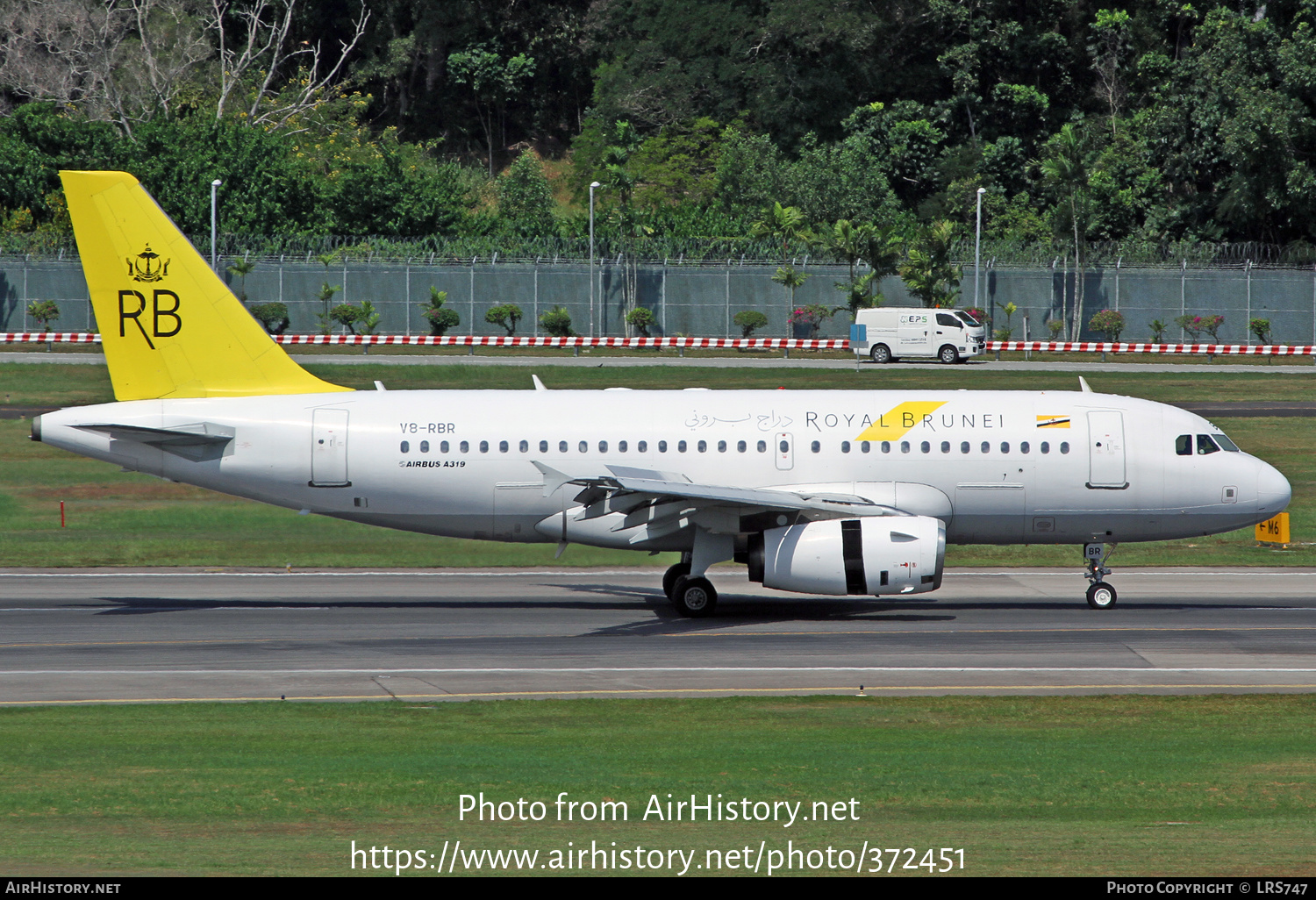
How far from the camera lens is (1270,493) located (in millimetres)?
28953

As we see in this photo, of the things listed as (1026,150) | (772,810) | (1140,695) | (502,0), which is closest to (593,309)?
(1026,150)

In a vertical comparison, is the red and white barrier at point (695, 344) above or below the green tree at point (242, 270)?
below

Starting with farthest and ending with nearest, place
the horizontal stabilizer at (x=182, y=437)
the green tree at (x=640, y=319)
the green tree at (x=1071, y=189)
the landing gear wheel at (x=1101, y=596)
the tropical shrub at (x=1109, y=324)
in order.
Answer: the green tree at (x=1071, y=189), the green tree at (x=640, y=319), the tropical shrub at (x=1109, y=324), the landing gear wheel at (x=1101, y=596), the horizontal stabilizer at (x=182, y=437)

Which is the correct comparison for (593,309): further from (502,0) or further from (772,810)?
(772,810)

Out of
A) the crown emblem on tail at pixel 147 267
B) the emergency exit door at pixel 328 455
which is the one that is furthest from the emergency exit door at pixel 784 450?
the crown emblem on tail at pixel 147 267

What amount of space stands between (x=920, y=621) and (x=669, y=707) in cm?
884

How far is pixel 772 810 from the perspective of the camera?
1473 cm

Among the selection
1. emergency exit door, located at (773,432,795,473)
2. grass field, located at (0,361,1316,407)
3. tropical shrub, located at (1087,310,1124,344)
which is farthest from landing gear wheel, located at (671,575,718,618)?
tropical shrub, located at (1087,310,1124,344)

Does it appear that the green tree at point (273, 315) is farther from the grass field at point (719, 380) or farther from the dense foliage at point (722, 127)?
the grass field at point (719, 380)

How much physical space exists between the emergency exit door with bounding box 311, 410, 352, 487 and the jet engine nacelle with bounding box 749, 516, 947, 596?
8505 mm

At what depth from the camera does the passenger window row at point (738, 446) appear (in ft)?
94.5

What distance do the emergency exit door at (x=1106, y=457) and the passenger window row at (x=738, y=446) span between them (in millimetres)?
556

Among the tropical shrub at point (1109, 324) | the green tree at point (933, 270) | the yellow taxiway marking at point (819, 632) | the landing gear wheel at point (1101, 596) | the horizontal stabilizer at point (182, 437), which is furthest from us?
the green tree at point (933, 270)

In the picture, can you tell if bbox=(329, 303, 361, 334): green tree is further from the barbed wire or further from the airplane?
the airplane
